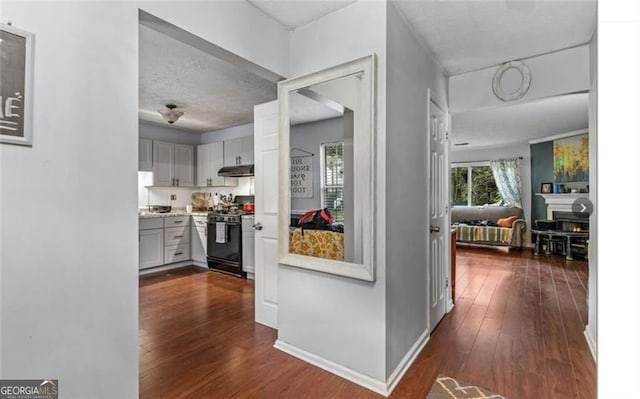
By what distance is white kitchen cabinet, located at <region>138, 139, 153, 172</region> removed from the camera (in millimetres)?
4980

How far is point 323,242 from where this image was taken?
2.26 meters

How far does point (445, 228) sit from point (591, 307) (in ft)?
4.12

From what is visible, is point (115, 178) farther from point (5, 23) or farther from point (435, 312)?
point (435, 312)

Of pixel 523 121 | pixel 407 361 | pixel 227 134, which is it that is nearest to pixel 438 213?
pixel 407 361

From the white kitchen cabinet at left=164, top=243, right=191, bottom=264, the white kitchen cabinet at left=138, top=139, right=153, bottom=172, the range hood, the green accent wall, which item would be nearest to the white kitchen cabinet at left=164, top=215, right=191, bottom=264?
the white kitchen cabinet at left=164, top=243, right=191, bottom=264

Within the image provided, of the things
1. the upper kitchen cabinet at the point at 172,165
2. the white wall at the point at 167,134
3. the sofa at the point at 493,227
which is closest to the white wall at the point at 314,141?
the upper kitchen cabinet at the point at 172,165

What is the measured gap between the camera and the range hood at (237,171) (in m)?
4.91

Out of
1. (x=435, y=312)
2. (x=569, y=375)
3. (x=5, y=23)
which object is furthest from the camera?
(x=435, y=312)

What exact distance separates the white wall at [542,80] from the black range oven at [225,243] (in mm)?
3273

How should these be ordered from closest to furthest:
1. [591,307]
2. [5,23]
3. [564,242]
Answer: [5,23]
[591,307]
[564,242]

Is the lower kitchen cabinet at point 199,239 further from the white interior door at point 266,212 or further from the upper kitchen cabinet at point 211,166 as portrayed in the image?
the white interior door at point 266,212

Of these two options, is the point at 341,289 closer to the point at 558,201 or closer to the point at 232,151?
the point at 232,151

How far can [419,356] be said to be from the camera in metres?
2.33

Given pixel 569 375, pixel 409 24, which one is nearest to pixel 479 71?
pixel 409 24
